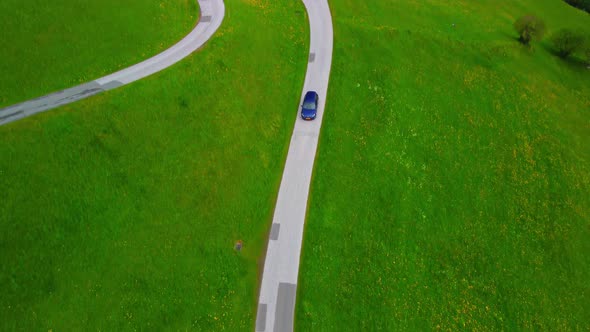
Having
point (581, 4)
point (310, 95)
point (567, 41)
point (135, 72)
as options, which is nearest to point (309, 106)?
point (310, 95)

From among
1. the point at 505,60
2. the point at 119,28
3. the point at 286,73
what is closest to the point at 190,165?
the point at 286,73

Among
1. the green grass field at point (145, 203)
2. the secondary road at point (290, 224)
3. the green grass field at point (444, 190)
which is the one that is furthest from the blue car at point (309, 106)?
the green grass field at point (444, 190)

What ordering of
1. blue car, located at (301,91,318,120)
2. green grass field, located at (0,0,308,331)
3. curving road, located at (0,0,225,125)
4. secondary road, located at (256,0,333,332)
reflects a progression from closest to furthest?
green grass field, located at (0,0,308,331) → secondary road, located at (256,0,333,332) → curving road, located at (0,0,225,125) → blue car, located at (301,91,318,120)

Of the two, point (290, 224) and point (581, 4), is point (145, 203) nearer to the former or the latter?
point (290, 224)

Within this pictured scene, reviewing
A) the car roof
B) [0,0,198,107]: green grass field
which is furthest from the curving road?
the car roof

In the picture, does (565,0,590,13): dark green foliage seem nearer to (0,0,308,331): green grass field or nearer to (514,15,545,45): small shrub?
(514,15,545,45): small shrub

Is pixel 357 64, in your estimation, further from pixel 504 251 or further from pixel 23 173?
pixel 23 173
